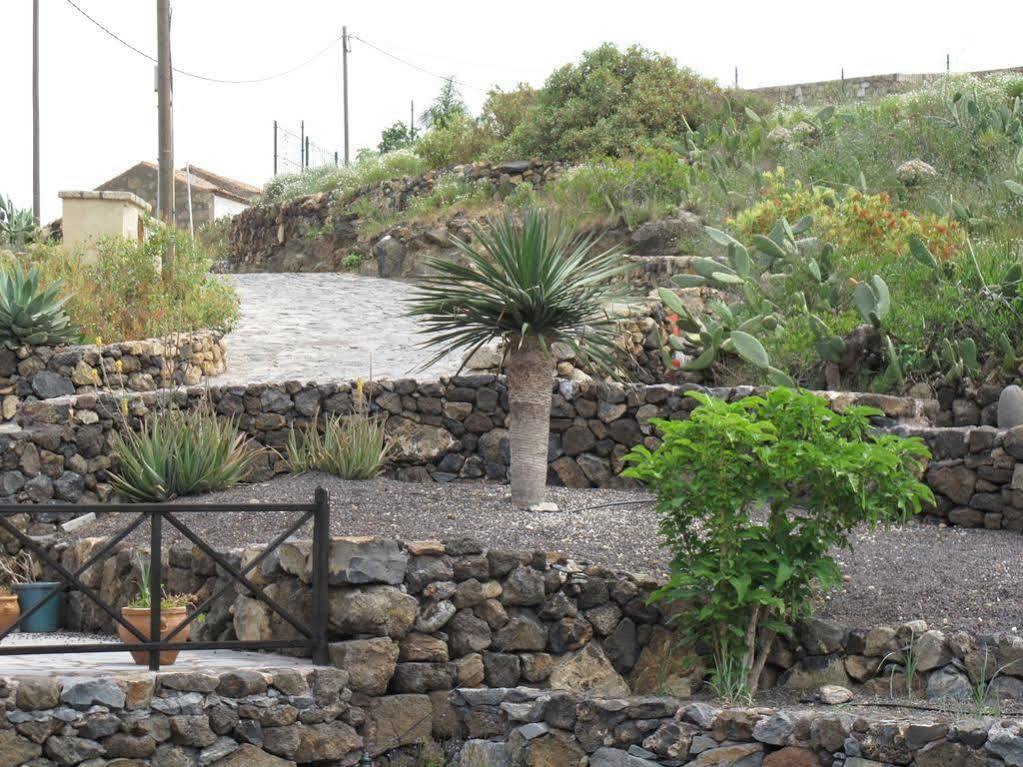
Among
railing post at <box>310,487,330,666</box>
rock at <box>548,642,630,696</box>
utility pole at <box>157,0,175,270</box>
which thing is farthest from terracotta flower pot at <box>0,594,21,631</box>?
utility pole at <box>157,0,175,270</box>

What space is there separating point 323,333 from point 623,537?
312 inches

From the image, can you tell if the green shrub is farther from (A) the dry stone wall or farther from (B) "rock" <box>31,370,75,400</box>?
(B) "rock" <box>31,370,75,400</box>

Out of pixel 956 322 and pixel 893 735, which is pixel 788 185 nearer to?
pixel 956 322

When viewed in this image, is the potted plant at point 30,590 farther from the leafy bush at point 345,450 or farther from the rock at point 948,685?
the rock at point 948,685

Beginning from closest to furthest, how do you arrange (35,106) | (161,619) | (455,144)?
1. (161,619)
2. (455,144)
3. (35,106)

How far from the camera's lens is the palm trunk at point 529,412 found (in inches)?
376

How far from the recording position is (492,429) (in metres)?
11.4

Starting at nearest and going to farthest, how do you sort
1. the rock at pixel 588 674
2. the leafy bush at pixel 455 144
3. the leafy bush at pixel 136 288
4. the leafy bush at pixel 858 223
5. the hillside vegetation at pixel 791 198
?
the rock at pixel 588 674 < the hillside vegetation at pixel 791 198 < the leafy bush at pixel 858 223 < the leafy bush at pixel 136 288 < the leafy bush at pixel 455 144

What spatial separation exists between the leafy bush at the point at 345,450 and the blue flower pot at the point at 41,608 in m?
2.32

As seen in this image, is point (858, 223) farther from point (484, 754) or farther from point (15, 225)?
point (15, 225)

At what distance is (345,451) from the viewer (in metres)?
10.7

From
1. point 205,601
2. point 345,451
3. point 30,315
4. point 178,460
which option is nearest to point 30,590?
point 178,460

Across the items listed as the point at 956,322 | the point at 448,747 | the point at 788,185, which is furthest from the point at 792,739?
the point at 788,185

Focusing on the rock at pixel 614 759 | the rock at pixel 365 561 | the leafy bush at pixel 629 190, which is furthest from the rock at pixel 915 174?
the rock at pixel 614 759
